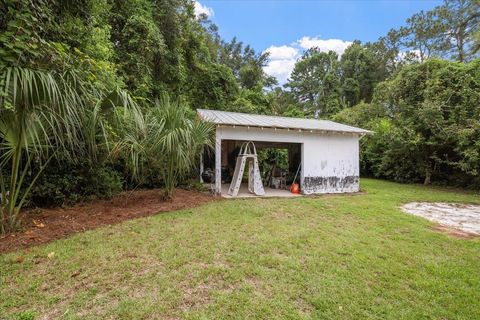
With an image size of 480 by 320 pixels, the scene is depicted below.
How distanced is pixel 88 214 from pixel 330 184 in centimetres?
756

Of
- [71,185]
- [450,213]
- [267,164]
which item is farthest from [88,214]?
[267,164]

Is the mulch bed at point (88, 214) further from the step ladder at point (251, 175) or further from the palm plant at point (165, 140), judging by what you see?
the step ladder at point (251, 175)

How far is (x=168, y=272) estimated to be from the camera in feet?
9.05

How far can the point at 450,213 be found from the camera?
20.2ft

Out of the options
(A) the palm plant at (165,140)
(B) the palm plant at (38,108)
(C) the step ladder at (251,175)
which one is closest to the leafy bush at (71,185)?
(A) the palm plant at (165,140)

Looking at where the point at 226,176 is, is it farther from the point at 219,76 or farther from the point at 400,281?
the point at 400,281

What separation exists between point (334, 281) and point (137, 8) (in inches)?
424

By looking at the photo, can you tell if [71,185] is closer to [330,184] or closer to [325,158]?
[325,158]

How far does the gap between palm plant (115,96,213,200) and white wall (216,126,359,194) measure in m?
2.84

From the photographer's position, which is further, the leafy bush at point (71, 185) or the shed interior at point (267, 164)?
the shed interior at point (267, 164)

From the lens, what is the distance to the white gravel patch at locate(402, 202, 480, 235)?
5074mm

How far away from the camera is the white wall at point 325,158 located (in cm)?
835

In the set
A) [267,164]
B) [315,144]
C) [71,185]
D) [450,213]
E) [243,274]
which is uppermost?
[315,144]

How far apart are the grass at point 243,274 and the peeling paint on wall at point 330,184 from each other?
4.03m
